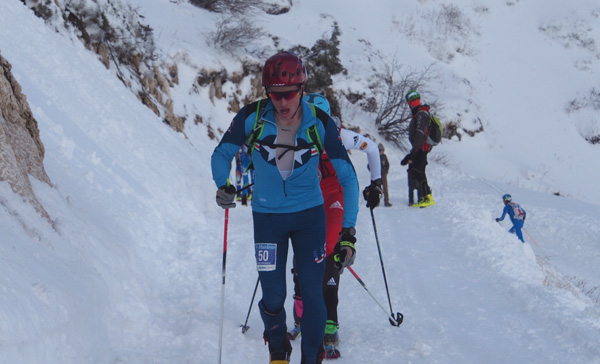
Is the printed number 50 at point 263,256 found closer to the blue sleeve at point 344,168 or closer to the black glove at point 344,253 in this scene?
the black glove at point 344,253

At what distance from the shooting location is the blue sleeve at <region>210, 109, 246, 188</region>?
3.84m

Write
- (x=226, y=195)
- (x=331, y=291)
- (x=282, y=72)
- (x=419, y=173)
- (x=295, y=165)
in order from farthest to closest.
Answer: (x=419, y=173), (x=331, y=291), (x=226, y=195), (x=295, y=165), (x=282, y=72)

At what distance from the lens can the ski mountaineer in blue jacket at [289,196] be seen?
375 cm

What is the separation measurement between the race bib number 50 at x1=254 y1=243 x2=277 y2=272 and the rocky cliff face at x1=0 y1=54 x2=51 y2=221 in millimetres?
2011

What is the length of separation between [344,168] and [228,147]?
33.3 inches

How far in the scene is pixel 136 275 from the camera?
5.54 metres

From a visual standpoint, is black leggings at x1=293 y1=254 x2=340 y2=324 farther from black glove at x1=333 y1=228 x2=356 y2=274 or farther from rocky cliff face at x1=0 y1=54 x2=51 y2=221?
rocky cliff face at x1=0 y1=54 x2=51 y2=221

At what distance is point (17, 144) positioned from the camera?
4969 millimetres

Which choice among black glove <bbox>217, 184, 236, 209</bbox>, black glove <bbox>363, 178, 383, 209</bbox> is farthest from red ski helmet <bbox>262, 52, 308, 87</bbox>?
black glove <bbox>363, 178, 383, 209</bbox>

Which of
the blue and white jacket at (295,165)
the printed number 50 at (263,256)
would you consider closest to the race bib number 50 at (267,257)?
the printed number 50 at (263,256)

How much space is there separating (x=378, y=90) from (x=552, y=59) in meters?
12.4

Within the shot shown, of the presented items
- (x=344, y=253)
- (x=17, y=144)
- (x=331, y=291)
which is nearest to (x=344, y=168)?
(x=344, y=253)

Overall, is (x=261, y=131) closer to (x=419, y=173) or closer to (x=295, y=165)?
(x=295, y=165)

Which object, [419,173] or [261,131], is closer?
[261,131]
